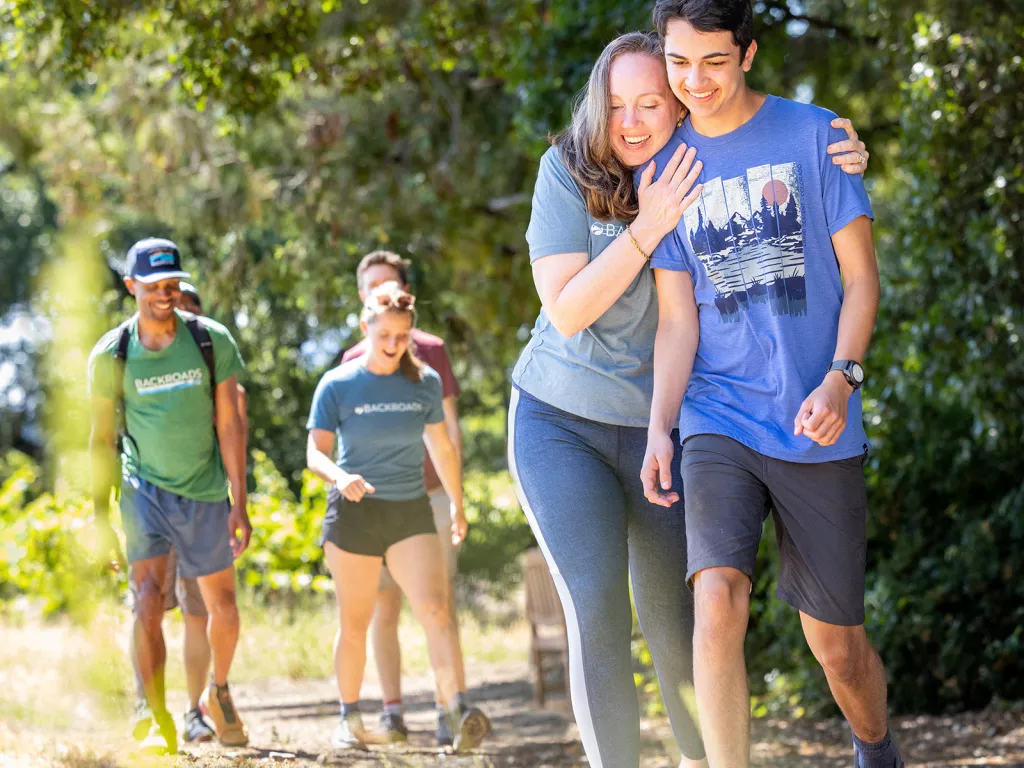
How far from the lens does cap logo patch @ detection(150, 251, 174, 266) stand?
5.69 m

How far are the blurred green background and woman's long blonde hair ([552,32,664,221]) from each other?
12.5 ft

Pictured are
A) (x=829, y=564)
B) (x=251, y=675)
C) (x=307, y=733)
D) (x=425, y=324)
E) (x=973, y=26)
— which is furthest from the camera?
(x=425, y=324)

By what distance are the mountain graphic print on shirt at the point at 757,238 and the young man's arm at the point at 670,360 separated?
12 cm

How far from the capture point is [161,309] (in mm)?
5699

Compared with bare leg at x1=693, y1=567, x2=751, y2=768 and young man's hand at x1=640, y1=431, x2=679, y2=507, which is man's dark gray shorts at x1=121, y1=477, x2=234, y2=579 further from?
bare leg at x1=693, y1=567, x2=751, y2=768

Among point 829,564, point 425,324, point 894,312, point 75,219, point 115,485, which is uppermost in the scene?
point 75,219

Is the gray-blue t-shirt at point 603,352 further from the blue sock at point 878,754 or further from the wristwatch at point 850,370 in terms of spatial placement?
the blue sock at point 878,754

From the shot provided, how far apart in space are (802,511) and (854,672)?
1.62 ft

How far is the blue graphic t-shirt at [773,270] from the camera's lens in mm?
3480

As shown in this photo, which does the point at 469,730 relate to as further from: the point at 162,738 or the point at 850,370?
the point at 850,370

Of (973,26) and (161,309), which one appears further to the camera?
(973,26)

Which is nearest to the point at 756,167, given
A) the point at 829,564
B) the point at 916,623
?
the point at 829,564

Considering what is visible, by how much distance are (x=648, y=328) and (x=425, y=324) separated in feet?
30.9

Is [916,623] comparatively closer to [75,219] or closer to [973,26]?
A: [973,26]
